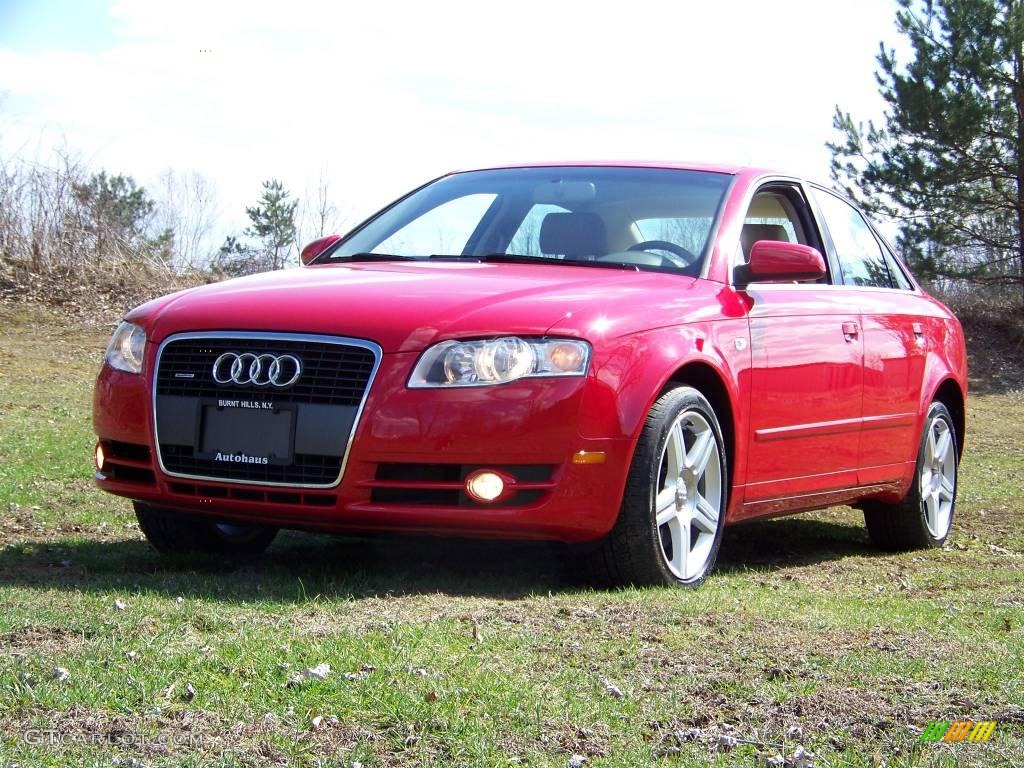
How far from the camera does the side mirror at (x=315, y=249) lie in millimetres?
6632

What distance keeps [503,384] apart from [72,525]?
2941 millimetres

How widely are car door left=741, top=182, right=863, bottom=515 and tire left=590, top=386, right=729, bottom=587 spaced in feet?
1.17

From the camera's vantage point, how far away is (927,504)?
760 cm

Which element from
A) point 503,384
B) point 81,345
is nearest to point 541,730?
point 503,384

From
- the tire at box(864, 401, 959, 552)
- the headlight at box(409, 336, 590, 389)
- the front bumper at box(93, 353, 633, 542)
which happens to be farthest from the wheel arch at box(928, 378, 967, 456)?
the headlight at box(409, 336, 590, 389)

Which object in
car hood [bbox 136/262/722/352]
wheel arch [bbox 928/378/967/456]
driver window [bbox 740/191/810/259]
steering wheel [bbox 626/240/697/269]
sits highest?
driver window [bbox 740/191/810/259]

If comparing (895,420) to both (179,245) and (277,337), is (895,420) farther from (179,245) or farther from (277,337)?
(179,245)

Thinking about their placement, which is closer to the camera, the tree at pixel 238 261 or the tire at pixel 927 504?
the tire at pixel 927 504

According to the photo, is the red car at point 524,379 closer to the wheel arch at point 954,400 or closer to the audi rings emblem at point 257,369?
the audi rings emblem at point 257,369

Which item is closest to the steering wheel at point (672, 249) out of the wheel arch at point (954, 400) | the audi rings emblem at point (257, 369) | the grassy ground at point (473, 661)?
the grassy ground at point (473, 661)

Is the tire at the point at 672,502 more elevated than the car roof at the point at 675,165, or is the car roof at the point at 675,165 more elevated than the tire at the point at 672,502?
the car roof at the point at 675,165

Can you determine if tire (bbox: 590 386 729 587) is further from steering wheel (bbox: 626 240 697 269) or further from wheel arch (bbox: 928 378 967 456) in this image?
wheel arch (bbox: 928 378 967 456)

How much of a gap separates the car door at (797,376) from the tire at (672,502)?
0.36 m

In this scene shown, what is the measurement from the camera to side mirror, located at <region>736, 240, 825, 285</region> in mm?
5707
